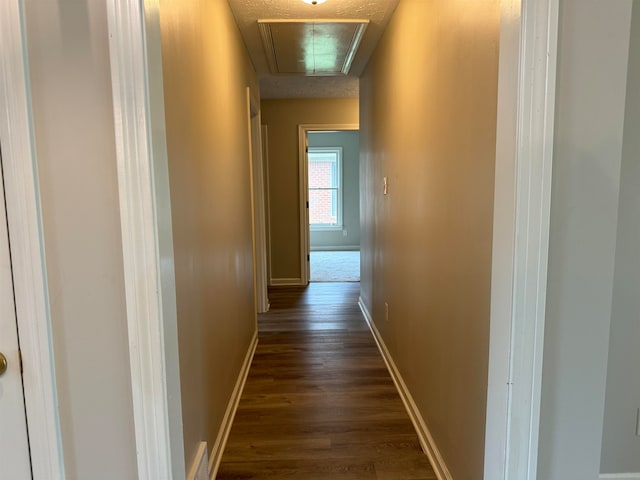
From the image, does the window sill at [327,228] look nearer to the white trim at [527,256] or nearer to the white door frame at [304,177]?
the white door frame at [304,177]

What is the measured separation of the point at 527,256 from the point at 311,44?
2540 millimetres

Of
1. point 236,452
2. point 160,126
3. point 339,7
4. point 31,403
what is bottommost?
point 236,452

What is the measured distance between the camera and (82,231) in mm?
952

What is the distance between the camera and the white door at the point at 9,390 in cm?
92

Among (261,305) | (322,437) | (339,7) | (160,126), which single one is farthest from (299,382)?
(339,7)

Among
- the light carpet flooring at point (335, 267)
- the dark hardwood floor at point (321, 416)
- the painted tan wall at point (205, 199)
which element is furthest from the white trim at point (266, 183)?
the painted tan wall at point (205, 199)

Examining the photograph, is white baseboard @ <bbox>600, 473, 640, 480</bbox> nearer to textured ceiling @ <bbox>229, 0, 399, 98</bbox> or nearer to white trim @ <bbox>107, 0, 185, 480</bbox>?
white trim @ <bbox>107, 0, 185, 480</bbox>

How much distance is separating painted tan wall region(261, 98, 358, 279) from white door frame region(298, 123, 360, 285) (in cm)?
4

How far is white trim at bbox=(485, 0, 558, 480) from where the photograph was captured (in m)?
0.91

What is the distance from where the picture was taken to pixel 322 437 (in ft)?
6.59

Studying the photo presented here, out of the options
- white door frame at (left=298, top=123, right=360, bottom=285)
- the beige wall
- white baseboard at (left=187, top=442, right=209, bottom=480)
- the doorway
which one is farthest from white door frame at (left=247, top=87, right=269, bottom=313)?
the doorway

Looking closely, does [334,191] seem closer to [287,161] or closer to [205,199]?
[287,161]

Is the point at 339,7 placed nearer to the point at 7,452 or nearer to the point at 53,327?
the point at 53,327

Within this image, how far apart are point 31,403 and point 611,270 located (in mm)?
1473
